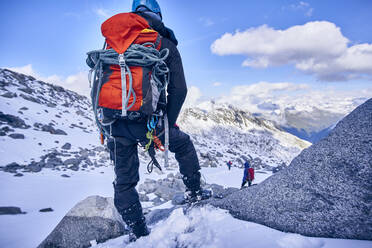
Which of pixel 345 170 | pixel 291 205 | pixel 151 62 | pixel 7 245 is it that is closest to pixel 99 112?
pixel 151 62

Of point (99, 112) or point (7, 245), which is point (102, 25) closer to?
point (99, 112)

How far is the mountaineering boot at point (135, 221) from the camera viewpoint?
2.84 m

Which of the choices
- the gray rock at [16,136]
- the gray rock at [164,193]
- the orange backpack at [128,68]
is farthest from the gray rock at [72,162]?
the orange backpack at [128,68]

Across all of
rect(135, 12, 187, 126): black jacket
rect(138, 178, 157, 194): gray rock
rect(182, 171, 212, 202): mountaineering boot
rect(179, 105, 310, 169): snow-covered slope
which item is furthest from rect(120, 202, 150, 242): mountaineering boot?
rect(179, 105, 310, 169): snow-covered slope

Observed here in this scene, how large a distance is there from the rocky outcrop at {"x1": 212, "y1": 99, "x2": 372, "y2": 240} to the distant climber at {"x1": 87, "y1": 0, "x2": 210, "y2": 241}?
5.51 ft

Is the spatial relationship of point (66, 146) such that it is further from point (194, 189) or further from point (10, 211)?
point (194, 189)

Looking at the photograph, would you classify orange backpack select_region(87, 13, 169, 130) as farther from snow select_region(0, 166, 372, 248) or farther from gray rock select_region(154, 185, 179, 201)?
gray rock select_region(154, 185, 179, 201)

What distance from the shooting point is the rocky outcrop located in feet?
7.14

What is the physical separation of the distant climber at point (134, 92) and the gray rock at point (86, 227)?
1497mm

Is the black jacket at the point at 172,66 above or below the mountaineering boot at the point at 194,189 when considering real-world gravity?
above

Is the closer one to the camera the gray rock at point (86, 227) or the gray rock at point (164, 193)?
the gray rock at point (86, 227)

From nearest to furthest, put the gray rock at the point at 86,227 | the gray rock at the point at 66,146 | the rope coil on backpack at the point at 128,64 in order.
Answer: the rope coil on backpack at the point at 128,64, the gray rock at the point at 86,227, the gray rock at the point at 66,146

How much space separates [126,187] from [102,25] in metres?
2.49

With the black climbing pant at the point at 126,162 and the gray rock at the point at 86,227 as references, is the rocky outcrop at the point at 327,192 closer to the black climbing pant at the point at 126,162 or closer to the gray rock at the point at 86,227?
the black climbing pant at the point at 126,162
